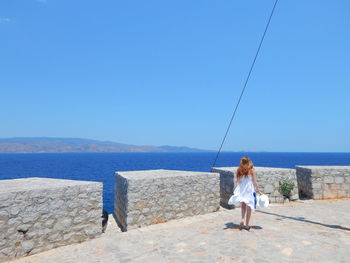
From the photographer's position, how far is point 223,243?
5371 mm

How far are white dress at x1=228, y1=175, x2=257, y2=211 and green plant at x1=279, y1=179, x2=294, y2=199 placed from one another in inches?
161

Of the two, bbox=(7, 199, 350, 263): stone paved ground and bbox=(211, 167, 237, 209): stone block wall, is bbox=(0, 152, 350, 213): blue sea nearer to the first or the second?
bbox=(211, 167, 237, 209): stone block wall

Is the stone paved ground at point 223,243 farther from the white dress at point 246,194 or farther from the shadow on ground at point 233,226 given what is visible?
the white dress at point 246,194

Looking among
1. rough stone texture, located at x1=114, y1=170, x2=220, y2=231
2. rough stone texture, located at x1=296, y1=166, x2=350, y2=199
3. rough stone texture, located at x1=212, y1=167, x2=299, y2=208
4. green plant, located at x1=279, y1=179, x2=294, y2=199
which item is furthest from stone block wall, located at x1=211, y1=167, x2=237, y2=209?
rough stone texture, located at x1=296, y1=166, x2=350, y2=199

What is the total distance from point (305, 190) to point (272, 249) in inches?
274

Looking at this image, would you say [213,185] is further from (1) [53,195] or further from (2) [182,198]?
(1) [53,195]

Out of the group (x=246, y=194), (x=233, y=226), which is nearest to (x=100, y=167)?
(x=233, y=226)

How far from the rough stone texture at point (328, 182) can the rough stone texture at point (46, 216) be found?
8.68 m

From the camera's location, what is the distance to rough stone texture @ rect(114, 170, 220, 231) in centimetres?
712

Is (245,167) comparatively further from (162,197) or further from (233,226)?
(162,197)

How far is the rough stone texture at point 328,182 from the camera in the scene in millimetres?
10414

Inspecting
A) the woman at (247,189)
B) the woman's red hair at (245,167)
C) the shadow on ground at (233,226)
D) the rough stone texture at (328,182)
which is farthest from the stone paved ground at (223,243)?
the rough stone texture at (328,182)

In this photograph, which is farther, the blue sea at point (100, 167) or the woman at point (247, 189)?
the blue sea at point (100, 167)

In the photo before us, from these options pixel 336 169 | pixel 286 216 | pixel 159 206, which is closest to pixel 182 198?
pixel 159 206
